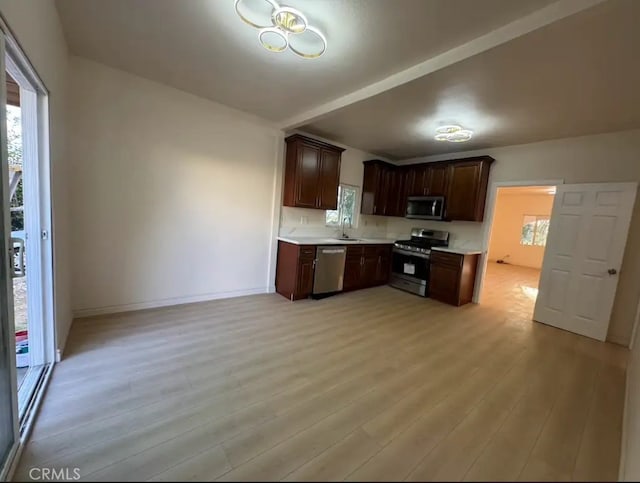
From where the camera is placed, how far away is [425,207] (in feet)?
16.0

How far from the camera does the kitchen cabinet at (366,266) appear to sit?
4.47 m

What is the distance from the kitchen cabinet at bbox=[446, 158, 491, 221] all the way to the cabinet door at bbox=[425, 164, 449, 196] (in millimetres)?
72

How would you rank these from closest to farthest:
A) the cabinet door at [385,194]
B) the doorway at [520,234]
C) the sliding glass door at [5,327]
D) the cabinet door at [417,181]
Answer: the sliding glass door at [5,327], the cabinet door at [417,181], the cabinet door at [385,194], the doorway at [520,234]

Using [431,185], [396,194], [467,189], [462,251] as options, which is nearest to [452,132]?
[467,189]

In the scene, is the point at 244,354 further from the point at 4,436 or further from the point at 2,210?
the point at 2,210

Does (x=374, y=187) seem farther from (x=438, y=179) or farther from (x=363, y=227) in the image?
(x=438, y=179)

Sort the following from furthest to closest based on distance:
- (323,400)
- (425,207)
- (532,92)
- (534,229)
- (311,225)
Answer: (534,229), (425,207), (311,225), (532,92), (323,400)

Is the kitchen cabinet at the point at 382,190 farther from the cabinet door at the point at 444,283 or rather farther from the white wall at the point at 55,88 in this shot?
the white wall at the point at 55,88

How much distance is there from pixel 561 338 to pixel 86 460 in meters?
4.51

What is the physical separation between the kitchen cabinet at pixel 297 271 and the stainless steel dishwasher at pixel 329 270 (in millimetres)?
95

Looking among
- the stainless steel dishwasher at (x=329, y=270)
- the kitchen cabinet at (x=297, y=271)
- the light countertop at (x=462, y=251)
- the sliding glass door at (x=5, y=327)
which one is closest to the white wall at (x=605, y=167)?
the light countertop at (x=462, y=251)

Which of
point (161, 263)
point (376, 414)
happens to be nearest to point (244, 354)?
point (376, 414)

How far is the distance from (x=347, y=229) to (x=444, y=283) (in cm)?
202

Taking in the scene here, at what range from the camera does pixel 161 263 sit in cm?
320
